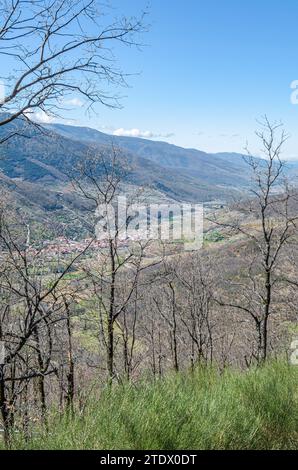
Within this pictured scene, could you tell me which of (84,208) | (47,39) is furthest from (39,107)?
(84,208)

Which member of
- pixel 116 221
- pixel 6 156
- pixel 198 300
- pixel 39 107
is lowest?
pixel 198 300

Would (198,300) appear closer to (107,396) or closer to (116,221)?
(116,221)
